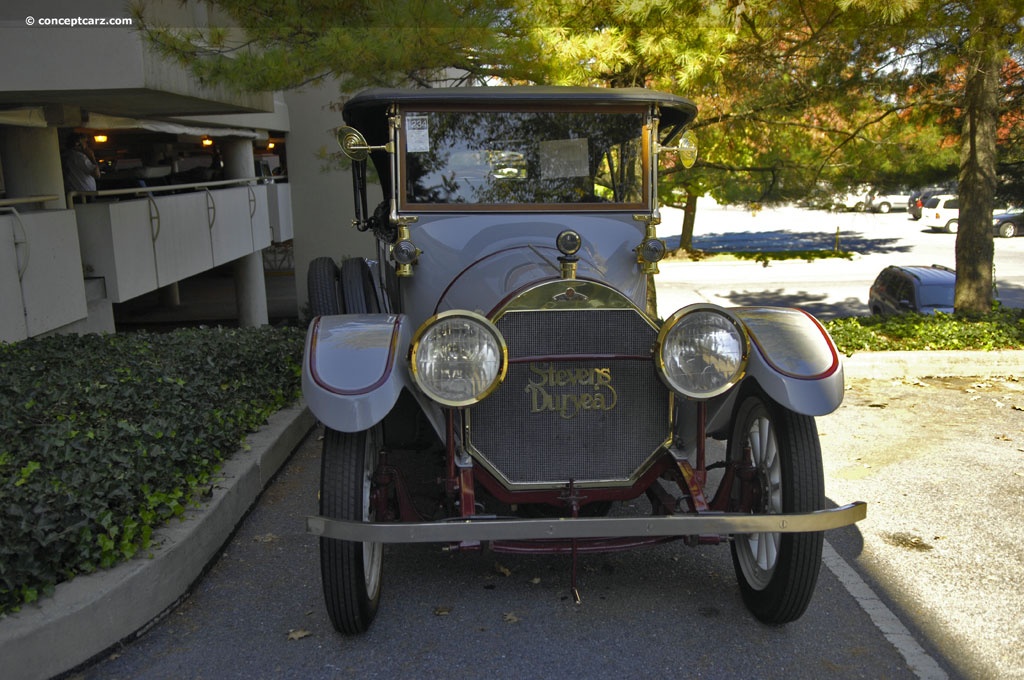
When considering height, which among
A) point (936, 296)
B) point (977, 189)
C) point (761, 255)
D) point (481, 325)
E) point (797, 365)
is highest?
point (977, 189)

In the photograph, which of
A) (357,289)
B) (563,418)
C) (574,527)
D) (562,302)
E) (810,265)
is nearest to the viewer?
(574,527)

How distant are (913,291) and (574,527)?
36.1 ft

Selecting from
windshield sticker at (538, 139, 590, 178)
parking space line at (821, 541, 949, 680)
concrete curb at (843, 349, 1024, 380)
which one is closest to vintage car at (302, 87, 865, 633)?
windshield sticker at (538, 139, 590, 178)

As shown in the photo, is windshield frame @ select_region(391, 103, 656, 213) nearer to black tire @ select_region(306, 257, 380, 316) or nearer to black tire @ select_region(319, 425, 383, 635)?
black tire @ select_region(306, 257, 380, 316)

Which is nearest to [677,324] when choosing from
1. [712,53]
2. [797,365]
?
[797,365]

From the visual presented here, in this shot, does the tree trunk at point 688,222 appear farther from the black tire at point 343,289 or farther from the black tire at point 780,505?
the black tire at point 780,505

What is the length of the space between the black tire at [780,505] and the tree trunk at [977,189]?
6.74 m

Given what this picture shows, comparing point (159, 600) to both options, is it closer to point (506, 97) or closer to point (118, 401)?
point (118, 401)

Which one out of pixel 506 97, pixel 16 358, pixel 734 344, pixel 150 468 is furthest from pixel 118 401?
pixel 734 344

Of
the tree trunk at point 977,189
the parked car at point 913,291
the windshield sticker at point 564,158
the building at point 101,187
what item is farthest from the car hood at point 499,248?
the parked car at point 913,291

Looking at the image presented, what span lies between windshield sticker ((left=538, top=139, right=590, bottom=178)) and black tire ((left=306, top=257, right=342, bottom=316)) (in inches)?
66.5

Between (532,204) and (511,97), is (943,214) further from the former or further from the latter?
(511,97)

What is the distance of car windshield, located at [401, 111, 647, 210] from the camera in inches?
190

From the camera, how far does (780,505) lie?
149 inches
